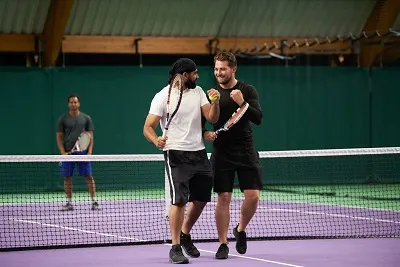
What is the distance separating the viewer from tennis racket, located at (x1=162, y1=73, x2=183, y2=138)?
24.2 ft

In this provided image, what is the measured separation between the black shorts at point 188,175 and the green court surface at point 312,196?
5904 millimetres

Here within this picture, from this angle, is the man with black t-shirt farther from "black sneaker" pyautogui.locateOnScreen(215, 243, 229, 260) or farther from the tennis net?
the tennis net

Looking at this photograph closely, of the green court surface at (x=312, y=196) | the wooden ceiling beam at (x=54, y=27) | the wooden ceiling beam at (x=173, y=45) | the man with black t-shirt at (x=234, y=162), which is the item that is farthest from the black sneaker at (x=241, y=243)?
the wooden ceiling beam at (x=173, y=45)

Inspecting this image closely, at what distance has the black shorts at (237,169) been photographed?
779 cm

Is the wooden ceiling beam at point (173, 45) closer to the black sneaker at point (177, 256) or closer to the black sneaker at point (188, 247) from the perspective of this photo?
the black sneaker at point (188, 247)

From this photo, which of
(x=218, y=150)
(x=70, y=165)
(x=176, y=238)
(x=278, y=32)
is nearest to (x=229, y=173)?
(x=218, y=150)

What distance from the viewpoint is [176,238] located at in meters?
7.38

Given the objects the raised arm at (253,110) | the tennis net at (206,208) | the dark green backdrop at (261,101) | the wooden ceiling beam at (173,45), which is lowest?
the tennis net at (206,208)

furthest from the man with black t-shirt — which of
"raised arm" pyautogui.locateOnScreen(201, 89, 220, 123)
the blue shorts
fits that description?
the blue shorts

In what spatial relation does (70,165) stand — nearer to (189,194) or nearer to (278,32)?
(189,194)

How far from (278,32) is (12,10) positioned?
224 inches

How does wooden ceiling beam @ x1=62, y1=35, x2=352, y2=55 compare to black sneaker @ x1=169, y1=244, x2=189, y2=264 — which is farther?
wooden ceiling beam @ x1=62, y1=35, x2=352, y2=55

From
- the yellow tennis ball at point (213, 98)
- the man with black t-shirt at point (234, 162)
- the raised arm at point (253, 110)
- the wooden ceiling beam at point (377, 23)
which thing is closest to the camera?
the yellow tennis ball at point (213, 98)

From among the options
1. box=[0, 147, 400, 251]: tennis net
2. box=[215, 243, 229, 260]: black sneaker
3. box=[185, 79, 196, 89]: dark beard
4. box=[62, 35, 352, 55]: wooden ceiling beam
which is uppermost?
box=[62, 35, 352, 55]: wooden ceiling beam
